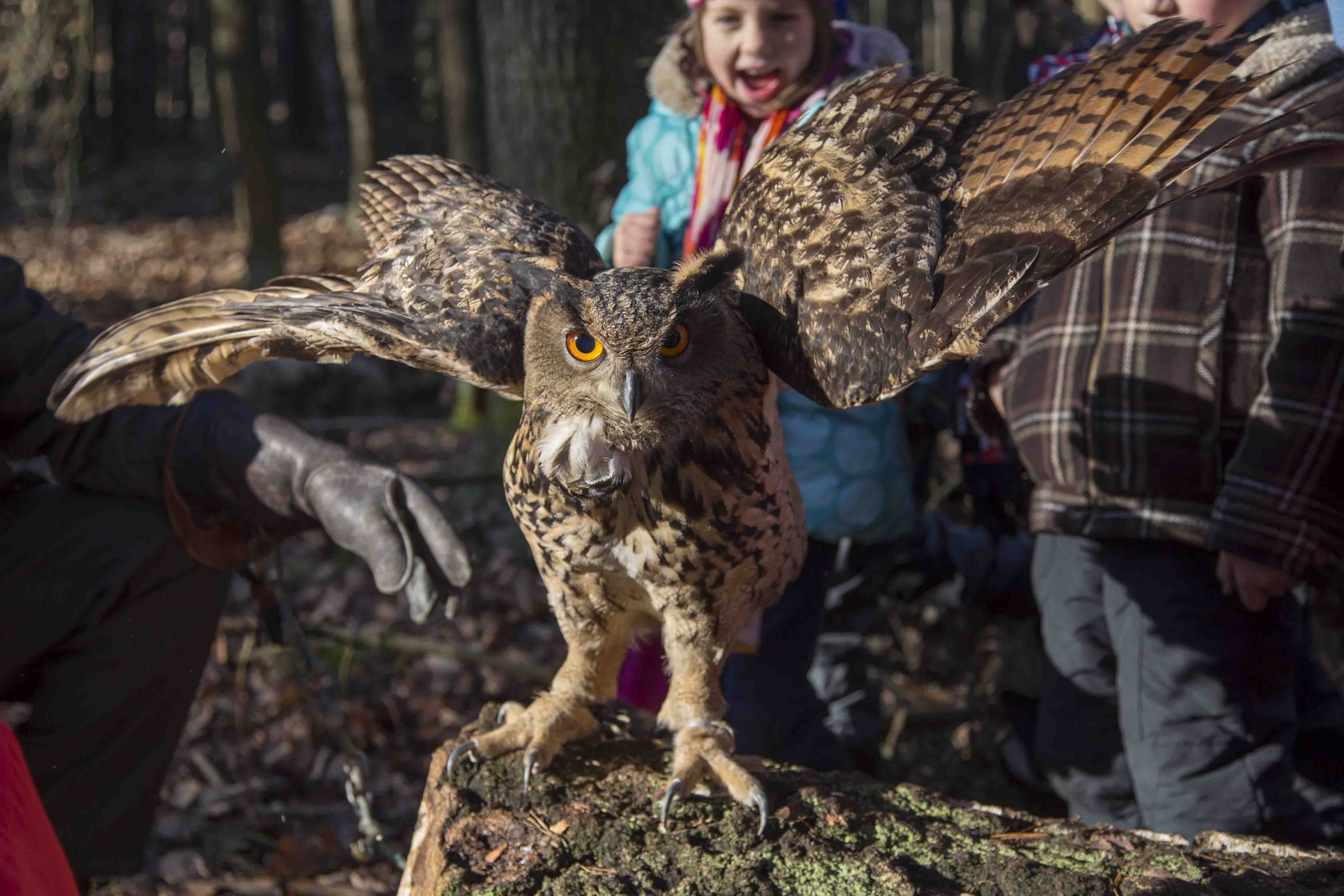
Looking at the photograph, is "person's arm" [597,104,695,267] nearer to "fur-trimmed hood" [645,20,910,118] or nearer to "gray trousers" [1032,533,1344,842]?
"fur-trimmed hood" [645,20,910,118]

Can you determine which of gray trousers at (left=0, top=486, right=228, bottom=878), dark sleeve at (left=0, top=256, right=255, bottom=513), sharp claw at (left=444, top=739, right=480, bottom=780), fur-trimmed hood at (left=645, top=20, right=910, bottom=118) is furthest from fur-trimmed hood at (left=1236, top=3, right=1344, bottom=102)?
gray trousers at (left=0, top=486, right=228, bottom=878)

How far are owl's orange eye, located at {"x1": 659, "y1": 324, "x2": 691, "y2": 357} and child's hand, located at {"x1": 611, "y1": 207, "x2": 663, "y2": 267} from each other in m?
0.80

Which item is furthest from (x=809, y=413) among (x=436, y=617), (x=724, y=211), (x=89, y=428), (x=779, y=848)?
(x=436, y=617)

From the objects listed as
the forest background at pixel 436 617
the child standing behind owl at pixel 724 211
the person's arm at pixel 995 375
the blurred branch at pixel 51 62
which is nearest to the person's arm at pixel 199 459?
the forest background at pixel 436 617

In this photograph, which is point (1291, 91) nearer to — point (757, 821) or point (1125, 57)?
point (1125, 57)

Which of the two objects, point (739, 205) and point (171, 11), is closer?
point (739, 205)

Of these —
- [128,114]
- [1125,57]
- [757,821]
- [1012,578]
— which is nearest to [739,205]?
[1125,57]

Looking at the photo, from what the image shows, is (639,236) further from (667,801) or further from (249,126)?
(249,126)

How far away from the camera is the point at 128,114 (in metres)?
22.2

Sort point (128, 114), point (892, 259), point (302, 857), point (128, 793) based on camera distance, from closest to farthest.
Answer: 1. point (892, 259)
2. point (128, 793)
3. point (302, 857)
4. point (128, 114)

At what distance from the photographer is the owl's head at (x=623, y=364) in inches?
68.0

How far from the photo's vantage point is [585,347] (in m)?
1.75

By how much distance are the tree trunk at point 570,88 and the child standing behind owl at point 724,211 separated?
1.38 m

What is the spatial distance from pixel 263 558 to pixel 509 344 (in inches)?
51.6
